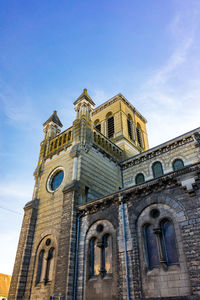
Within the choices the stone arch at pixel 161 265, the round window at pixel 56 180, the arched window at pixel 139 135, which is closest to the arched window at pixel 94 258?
the stone arch at pixel 161 265

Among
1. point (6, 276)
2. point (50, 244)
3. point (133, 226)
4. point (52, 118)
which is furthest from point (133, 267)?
point (6, 276)

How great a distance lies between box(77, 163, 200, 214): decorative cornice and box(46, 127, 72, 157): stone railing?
747cm

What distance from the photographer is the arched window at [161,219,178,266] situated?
1154 centimetres

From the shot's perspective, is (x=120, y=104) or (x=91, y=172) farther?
(x=120, y=104)

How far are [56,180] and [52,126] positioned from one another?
770 centimetres

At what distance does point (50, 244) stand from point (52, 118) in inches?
566

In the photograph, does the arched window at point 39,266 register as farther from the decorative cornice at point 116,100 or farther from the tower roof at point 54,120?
the decorative cornice at point 116,100

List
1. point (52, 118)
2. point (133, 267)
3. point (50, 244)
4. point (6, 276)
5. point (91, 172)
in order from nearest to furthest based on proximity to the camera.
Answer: point (133, 267) → point (50, 244) → point (91, 172) → point (52, 118) → point (6, 276)

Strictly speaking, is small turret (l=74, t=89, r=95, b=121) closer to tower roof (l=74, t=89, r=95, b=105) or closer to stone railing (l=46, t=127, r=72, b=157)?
tower roof (l=74, t=89, r=95, b=105)

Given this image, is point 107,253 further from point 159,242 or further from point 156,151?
point 156,151

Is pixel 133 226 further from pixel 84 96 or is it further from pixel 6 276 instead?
pixel 6 276

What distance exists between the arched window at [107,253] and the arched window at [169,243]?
3579mm

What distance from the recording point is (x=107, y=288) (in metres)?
13.0

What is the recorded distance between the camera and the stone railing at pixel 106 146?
75.4 ft
